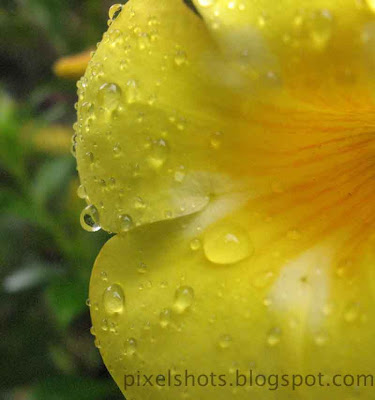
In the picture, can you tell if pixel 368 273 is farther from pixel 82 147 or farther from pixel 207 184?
pixel 82 147

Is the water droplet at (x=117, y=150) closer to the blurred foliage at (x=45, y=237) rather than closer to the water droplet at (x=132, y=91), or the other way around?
the water droplet at (x=132, y=91)

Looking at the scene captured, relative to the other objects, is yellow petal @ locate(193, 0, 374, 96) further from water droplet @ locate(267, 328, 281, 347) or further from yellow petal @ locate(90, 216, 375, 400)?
water droplet @ locate(267, 328, 281, 347)

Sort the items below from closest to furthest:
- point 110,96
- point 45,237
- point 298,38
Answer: point 298,38
point 110,96
point 45,237

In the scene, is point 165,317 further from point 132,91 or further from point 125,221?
point 132,91

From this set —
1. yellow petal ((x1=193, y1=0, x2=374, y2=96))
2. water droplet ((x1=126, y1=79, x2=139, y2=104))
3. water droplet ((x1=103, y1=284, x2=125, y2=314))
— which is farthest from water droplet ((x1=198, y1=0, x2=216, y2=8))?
water droplet ((x1=103, y1=284, x2=125, y2=314))

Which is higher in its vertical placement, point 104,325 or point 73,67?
point 73,67

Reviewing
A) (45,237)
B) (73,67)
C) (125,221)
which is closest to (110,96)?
(125,221)

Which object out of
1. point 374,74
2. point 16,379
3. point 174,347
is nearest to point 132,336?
point 174,347

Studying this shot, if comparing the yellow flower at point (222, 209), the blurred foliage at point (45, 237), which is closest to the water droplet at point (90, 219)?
the yellow flower at point (222, 209)
